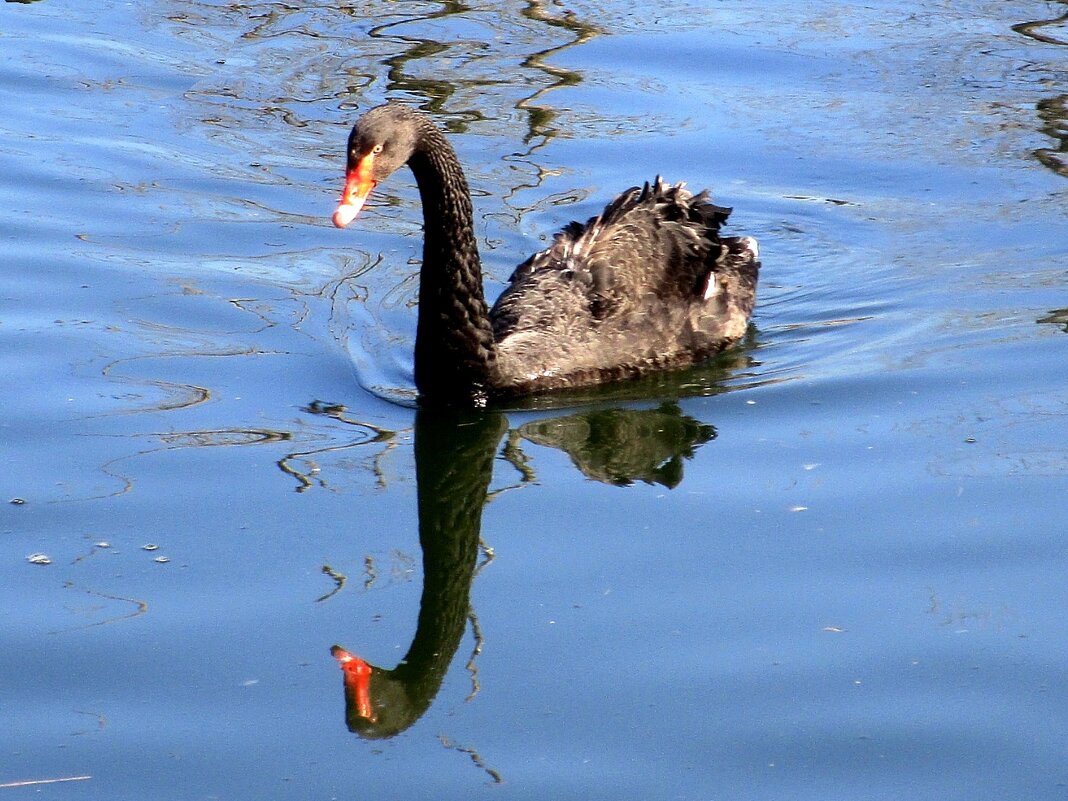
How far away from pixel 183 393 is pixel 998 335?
410cm

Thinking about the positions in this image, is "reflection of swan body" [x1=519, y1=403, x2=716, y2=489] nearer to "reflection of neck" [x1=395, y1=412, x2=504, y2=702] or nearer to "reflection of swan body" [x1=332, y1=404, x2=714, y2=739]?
"reflection of swan body" [x1=332, y1=404, x2=714, y2=739]

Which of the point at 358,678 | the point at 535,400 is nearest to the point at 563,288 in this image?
the point at 535,400

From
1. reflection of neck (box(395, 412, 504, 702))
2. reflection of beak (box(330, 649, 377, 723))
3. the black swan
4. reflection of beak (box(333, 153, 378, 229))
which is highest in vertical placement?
reflection of beak (box(333, 153, 378, 229))

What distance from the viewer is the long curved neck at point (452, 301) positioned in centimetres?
786

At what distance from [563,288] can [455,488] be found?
66.8 inches

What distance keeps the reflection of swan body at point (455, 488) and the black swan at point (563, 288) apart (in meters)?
0.30

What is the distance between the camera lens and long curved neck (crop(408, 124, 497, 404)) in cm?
786

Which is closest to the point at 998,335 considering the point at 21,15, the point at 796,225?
the point at 796,225

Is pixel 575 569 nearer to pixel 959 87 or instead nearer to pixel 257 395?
pixel 257 395

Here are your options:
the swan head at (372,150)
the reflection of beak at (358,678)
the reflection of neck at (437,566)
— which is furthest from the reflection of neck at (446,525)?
the swan head at (372,150)

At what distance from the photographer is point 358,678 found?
5.58 m

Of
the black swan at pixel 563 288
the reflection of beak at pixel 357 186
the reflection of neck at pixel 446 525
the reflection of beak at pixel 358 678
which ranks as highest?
the reflection of beak at pixel 357 186

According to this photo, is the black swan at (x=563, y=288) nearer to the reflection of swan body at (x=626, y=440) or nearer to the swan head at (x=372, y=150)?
the swan head at (x=372, y=150)

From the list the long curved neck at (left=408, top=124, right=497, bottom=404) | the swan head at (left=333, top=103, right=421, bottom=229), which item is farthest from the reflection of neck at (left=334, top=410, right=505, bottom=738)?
the swan head at (left=333, top=103, right=421, bottom=229)
